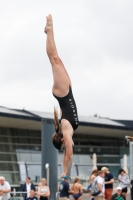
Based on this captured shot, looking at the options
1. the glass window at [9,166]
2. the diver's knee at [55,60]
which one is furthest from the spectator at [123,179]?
the glass window at [9,166]

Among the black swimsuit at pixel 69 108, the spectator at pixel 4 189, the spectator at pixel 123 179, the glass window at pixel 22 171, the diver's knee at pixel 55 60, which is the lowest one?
the spectator at pixel 4 189

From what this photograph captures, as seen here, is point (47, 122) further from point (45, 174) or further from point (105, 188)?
point (105, 188)

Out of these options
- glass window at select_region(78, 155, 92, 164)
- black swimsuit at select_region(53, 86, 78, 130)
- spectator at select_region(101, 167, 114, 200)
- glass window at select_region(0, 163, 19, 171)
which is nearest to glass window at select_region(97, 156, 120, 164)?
glass window at select_region(78, 155, 92, 164)

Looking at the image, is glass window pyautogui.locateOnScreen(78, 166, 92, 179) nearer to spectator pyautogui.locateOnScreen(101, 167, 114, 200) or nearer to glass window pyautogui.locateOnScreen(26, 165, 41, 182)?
glass window pyautogui.locateOnScreen(26, 165, 41, 182)

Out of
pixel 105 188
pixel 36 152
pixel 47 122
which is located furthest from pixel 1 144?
pixel 105 188

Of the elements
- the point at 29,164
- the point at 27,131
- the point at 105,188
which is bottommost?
the point at 105,188

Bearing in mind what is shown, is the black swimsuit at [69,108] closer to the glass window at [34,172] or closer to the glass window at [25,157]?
the glass window at [34,172]

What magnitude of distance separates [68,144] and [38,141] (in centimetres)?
3136

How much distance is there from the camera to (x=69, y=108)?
9.51m

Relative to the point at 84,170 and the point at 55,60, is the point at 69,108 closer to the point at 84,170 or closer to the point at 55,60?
the point at 55,60

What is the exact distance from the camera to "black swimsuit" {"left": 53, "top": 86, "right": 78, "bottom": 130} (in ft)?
31.1

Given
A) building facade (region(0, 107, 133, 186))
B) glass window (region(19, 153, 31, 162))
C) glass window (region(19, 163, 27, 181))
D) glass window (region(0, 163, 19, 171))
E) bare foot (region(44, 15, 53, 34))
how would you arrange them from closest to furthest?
bare foot (region(44, 15, 53, 34)) < glass window (region(19, 163, 27, 181)) < building facade (region(0, 107, 133, 186)) < glass window (region(0, 163, 19, 171)) < glass window (region(19, 153, 31, 162))

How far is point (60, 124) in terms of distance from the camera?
378 inches

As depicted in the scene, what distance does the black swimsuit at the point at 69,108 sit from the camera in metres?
9.49
